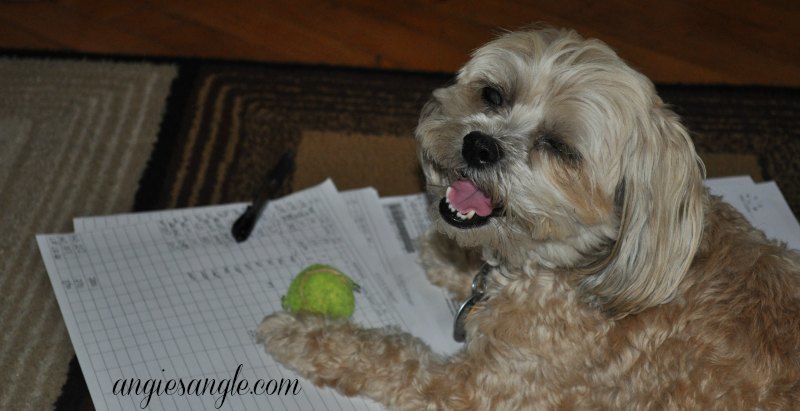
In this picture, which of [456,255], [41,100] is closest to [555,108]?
[456,255]

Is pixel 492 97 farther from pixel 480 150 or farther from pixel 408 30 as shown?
pixel 408 30

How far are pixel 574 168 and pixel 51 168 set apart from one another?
1.36m

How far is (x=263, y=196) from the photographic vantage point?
7.30ft

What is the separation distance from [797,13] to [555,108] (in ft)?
7.16

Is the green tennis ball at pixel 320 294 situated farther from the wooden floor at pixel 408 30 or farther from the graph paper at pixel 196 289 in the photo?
the wooden floor at pixel 408 30

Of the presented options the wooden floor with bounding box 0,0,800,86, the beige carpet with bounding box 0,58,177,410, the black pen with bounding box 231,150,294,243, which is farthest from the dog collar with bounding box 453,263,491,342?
the wooden floor with bounding box 0,0,800,86

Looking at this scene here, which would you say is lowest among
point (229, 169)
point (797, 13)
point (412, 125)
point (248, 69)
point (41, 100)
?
point (797, 13)

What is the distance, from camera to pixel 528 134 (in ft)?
5.52

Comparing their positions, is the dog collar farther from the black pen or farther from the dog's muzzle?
the black pen

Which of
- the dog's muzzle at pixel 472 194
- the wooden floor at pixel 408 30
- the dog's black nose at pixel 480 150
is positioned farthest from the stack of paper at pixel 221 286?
the wooden floor at pixel 408 30

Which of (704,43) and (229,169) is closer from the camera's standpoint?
(229,169)

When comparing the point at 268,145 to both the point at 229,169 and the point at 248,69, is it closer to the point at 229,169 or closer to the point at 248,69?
the point at 229,169

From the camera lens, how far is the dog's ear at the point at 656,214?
5.24 feet

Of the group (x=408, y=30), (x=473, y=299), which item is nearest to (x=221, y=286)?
(x=473, y=299)
